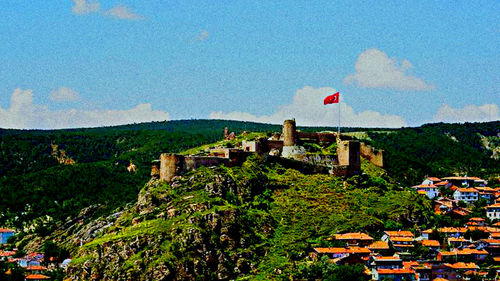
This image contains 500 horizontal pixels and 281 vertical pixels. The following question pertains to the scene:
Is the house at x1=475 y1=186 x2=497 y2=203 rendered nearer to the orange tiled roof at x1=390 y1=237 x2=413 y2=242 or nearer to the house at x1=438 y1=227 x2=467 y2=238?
the house at x1=438 y1=227 x2=467 y2=238

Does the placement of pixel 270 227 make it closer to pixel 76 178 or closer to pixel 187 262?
pixel 187 262

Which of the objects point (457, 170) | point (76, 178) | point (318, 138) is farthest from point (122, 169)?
point (318, 138)

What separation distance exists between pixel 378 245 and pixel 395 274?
6.40 metres

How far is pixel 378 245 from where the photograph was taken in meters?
89.2

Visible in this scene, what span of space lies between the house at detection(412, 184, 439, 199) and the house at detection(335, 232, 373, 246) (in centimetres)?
2958

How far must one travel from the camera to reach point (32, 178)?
171125 millimetres

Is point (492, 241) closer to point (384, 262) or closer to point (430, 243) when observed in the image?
point (430, 243)

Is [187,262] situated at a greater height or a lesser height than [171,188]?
lesser

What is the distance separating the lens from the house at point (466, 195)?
12031 centimetres

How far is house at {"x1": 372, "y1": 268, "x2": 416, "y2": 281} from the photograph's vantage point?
82.6 m

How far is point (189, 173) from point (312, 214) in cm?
1408

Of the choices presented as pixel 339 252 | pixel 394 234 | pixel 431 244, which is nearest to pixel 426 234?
pixel 431 244

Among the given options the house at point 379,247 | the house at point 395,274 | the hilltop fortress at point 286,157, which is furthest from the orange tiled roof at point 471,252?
the hilltop fortress at point 286,157

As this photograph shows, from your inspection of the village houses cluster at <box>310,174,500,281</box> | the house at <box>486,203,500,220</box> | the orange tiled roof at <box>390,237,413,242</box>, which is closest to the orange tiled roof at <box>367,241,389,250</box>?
the village houses cluster at <box>310,174,500,281</box>
